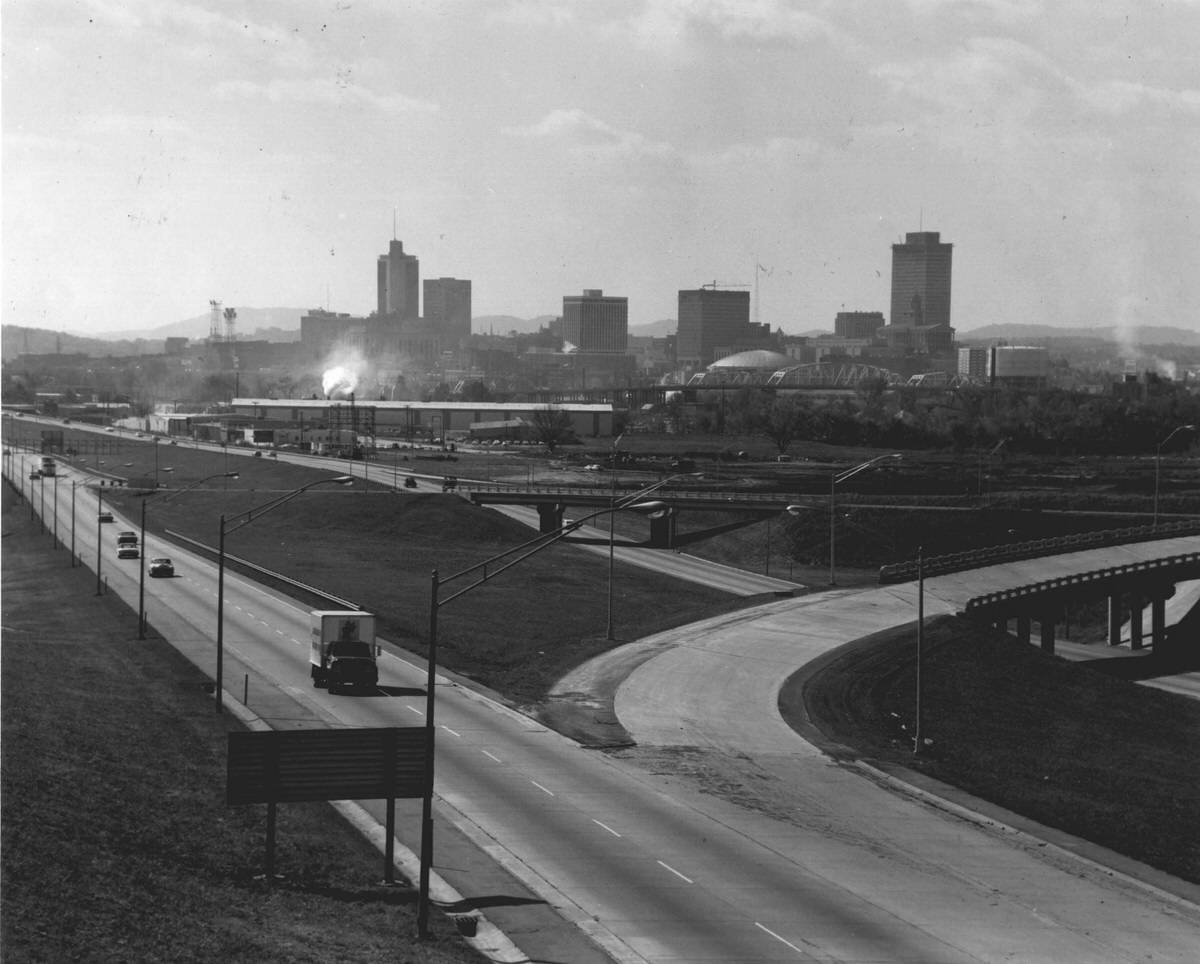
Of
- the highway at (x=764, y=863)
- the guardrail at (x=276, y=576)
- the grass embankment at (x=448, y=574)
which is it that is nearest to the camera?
the highway at (x=764, y=863)

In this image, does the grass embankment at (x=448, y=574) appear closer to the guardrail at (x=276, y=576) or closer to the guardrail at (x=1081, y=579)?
the guardrail at (x=276, y=576)

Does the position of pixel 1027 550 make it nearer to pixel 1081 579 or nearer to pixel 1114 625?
pixel 1114 625

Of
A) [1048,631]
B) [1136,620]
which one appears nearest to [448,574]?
[1048,631]

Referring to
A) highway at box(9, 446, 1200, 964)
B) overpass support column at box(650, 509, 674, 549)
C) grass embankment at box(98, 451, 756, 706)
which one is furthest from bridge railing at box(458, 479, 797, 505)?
highway at box(9, 446, 1200, 964)

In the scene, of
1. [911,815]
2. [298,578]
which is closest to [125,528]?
[298,578]

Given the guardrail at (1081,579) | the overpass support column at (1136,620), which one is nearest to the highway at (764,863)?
the guardrail at (1081,579)

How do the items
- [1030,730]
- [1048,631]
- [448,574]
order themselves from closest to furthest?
[1030,730] < [1048,631] < [448,574]
